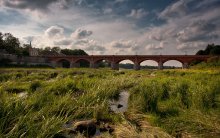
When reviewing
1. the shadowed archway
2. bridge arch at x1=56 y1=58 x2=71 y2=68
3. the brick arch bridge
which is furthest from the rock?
the shadowed archway

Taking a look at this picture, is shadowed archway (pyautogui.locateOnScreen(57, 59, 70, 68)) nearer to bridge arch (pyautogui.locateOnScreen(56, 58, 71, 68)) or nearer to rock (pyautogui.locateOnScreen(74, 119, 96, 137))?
bridge arch (pyautogui.locateOnScreen(56, 58, 71, 68))

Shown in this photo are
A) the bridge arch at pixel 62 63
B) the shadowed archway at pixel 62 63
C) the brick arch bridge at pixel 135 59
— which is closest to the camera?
the brick arch bridge at pixel 135 59

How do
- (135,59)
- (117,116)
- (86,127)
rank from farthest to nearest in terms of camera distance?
(135,59)
(117,116)
(86,127)

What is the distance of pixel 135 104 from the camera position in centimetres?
906

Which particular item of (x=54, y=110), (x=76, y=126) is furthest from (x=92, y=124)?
(x=54, y=110)

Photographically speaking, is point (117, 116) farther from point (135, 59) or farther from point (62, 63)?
point (62, 63)

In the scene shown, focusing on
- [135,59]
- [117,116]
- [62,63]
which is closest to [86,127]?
[117,116]

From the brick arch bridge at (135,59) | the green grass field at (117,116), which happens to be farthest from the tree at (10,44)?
the green grass field at (117,116)

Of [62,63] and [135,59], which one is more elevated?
[135,59]

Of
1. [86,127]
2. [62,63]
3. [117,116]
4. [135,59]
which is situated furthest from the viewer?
[62,63]

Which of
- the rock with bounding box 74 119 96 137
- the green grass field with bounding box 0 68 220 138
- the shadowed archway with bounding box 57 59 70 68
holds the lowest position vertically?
the rock with bounding box 74 119 96 137

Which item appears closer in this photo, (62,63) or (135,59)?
(135,59)

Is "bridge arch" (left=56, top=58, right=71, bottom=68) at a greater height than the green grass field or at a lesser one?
greater

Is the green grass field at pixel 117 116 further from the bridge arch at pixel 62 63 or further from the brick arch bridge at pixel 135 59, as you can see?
the bridge arch at pixel 62 63
